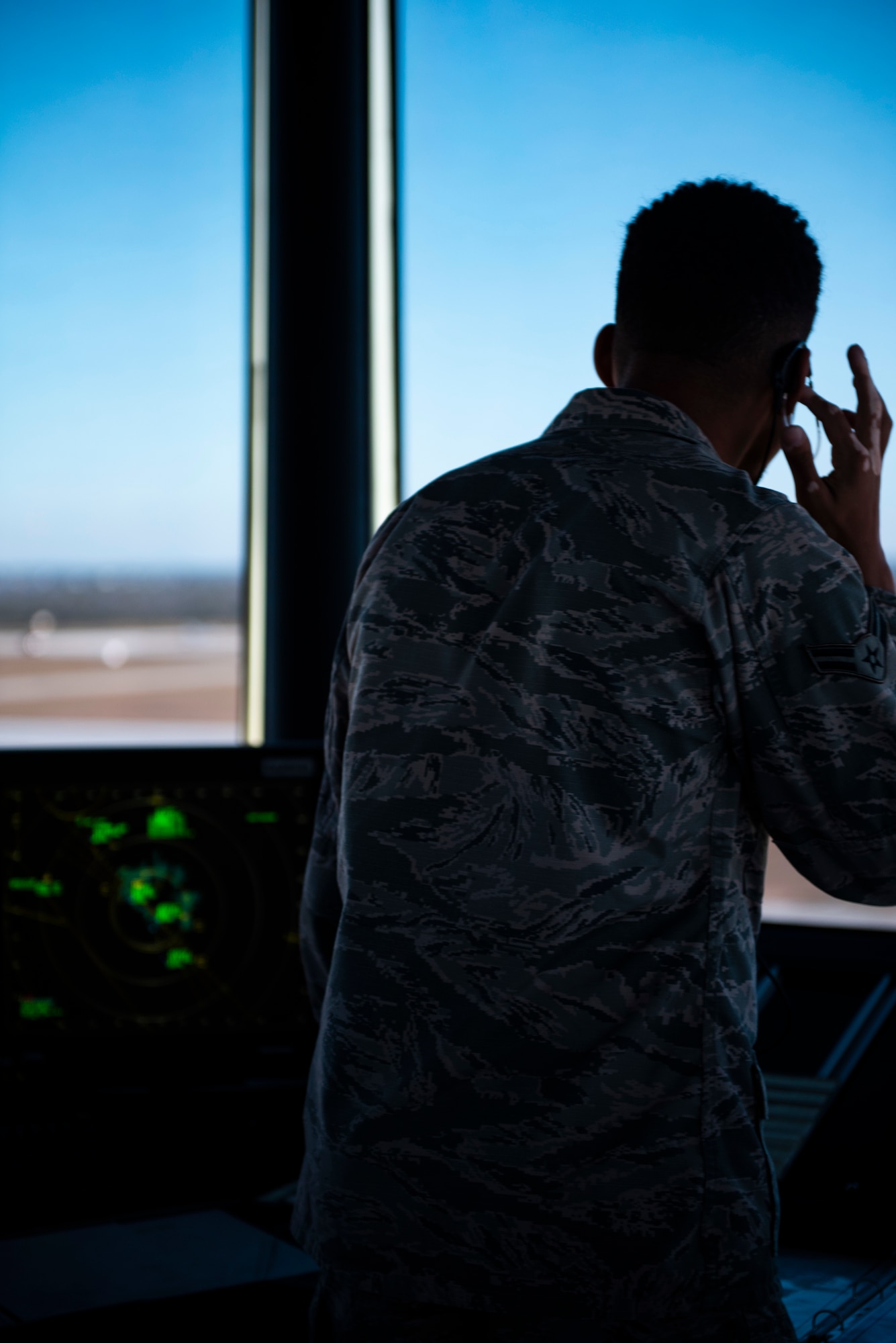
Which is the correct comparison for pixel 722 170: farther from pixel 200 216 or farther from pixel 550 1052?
pixel 550 1052

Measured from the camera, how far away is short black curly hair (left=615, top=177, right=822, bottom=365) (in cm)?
83

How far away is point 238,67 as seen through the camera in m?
1.92

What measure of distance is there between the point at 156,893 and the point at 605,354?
85 cm

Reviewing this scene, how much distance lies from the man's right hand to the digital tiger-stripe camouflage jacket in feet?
0.45

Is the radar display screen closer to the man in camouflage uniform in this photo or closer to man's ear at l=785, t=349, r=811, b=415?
the man in camouflage uniform

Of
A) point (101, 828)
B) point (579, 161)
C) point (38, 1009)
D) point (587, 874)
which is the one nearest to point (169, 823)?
point (101, 828)

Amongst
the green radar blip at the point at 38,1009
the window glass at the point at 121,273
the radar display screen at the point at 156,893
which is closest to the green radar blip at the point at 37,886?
the radar display screen at the point at 156,893

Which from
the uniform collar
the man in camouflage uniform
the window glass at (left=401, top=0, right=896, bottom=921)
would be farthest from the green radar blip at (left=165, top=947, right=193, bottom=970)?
the uniform collar

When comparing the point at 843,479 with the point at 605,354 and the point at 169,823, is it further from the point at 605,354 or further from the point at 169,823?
the point at 169,823

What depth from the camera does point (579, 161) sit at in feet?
5.70

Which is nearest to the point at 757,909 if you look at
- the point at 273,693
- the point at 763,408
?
the point at 763,408

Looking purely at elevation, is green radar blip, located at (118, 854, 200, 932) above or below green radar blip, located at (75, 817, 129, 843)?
below

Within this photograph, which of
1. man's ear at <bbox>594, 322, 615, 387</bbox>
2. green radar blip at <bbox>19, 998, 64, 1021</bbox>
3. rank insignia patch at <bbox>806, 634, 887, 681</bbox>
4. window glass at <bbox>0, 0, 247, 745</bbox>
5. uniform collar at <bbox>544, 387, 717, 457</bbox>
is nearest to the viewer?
rank insignia patch at <bbox>806, 634, 887, 681</bbox>

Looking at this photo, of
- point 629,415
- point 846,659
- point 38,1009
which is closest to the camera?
point 846,659
